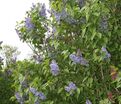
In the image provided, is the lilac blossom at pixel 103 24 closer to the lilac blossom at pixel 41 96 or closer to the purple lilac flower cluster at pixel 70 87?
the purple lilac flower cluster at pixel 70 87

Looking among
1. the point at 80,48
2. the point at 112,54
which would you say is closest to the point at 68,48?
the point at 80,48

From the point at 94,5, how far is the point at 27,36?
1.30m

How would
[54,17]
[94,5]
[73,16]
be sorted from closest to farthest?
[94,5] → [73,16] → [54,17]

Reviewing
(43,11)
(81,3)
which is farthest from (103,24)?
(43,11)

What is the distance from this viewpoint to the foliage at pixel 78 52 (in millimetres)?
4090

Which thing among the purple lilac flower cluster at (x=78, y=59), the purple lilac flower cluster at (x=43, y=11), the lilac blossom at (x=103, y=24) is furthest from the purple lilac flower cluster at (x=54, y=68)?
the purple lilac flower cluster at (x=43, y=11)

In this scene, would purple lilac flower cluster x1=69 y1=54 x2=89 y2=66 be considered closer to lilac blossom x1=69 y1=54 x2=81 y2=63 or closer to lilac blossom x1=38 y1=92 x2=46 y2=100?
lilac blossom x1=69 y1=54 x2=81 y2=63

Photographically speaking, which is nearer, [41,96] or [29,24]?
[41,96]

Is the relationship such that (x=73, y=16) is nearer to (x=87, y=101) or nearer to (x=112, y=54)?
(x=112, y=54)

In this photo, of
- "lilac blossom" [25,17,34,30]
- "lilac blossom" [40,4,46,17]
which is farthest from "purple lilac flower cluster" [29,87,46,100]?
"lilac blossom" [40,4,46,17]

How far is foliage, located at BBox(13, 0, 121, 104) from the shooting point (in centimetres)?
409

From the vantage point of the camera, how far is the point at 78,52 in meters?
4.21

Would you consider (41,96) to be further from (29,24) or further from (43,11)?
(43,11)

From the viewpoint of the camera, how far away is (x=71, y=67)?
4.45 m
